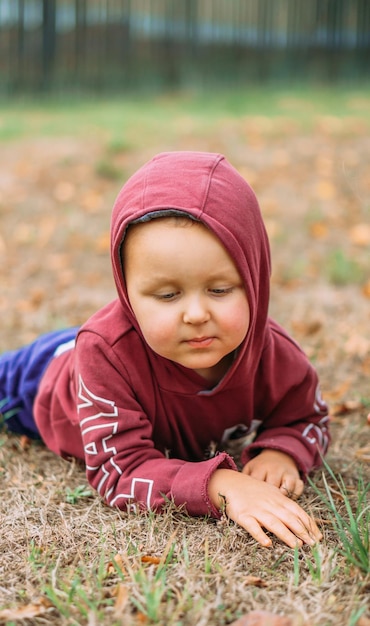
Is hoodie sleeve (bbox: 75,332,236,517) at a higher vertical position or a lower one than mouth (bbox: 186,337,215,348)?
lower

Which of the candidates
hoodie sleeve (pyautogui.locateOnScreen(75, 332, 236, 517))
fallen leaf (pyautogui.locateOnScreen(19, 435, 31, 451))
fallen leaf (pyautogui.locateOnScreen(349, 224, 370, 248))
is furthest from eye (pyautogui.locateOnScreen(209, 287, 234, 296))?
fallen leaf (pyautogui.locateOnScreen(349, 224, 370, 248))

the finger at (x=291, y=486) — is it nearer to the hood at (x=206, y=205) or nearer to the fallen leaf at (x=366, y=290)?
Answer: the hood at (x=206, y=205)

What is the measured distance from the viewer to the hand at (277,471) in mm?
2229

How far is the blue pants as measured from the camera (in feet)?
9.35

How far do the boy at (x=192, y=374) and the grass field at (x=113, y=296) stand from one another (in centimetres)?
10

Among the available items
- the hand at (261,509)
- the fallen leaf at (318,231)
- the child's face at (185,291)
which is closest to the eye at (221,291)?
the child's face at (185,291)

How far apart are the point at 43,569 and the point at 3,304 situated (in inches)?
109

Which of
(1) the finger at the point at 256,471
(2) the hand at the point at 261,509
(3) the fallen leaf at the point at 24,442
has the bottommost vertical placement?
(3) the fallen leaf at the point at 24,442

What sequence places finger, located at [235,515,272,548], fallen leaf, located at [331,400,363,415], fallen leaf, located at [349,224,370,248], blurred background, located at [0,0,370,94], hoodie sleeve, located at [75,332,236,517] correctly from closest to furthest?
finger, located at [235,515,272,548], hoodie sleeve, located at [75,332,236,517], fallen leaf, located at [331,400,363,415], fallen leaf, located at [349,224,370,248], blurred background, located at [0,0,370,94]

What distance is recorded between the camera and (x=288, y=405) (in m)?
2.46

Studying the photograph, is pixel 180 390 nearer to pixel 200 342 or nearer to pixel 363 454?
pixel 200 342

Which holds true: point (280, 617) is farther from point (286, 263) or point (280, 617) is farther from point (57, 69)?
point (57, 69)

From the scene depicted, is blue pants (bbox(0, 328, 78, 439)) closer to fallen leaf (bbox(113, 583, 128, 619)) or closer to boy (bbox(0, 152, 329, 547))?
boy (bbox(0, 152, 329, 547))

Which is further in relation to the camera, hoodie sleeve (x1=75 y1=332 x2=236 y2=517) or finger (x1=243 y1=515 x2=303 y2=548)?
hoodie sleeve (x1=75 y1=332 x2=236 y2=517)
